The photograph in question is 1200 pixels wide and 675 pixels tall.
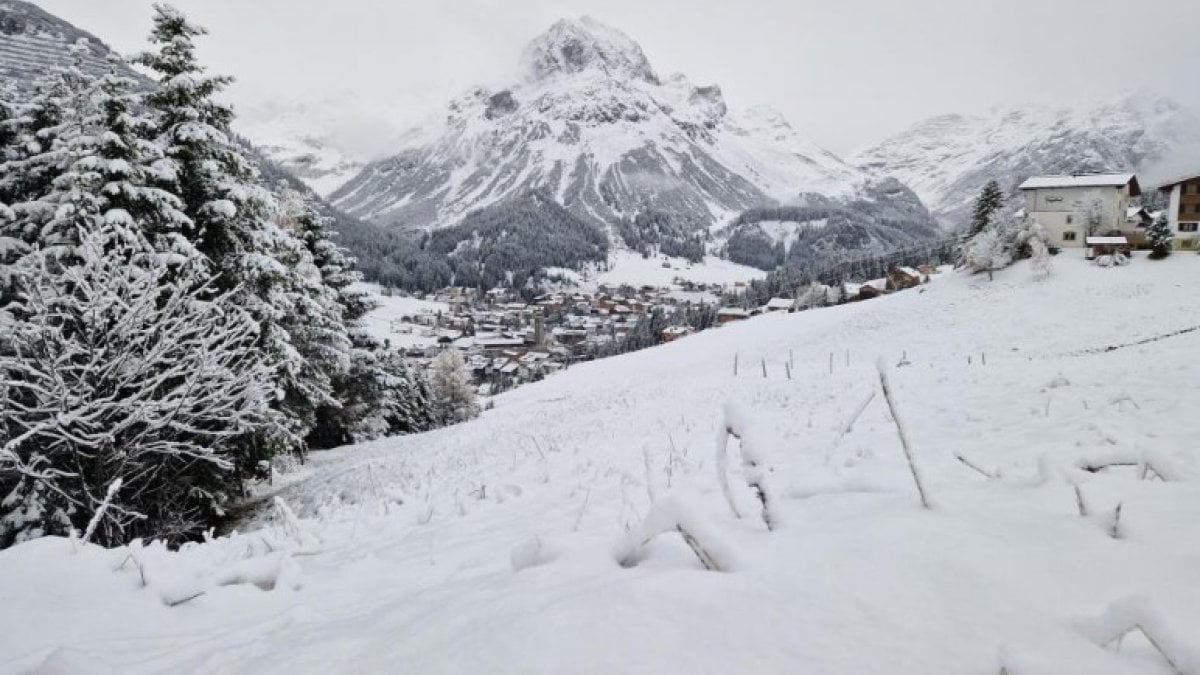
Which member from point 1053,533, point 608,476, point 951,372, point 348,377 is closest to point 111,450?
point 608,476

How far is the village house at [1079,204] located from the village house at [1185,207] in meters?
3.00

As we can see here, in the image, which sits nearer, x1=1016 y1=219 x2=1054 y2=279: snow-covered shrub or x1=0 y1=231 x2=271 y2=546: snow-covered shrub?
x1=0 y1=231 x2=271 y2=546: snow-covered shrub

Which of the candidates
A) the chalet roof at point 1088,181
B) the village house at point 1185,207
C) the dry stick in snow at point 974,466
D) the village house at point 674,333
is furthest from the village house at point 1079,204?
the dry stick in snow at point 974,466

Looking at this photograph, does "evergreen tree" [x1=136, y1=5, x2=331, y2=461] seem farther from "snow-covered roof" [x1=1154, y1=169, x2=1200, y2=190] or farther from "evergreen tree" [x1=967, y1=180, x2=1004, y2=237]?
"snow-covered roof" [x1=1154, y1=169, x2=1200, y2=190]

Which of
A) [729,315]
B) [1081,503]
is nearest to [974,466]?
[1081,503]

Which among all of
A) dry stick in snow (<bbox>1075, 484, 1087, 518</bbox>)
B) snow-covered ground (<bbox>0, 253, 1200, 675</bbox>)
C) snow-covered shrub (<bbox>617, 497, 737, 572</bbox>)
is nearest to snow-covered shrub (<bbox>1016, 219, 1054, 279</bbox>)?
snow-covered ground (<bbox>0, 253, 1200, 675</bbox>)

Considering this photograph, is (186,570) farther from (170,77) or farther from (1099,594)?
(170,77)

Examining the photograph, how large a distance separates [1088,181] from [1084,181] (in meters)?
0.28

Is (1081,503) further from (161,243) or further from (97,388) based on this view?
(161,243)

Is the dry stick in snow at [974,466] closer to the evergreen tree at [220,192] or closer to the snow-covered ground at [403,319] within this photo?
the evergreen tree at [220,192]

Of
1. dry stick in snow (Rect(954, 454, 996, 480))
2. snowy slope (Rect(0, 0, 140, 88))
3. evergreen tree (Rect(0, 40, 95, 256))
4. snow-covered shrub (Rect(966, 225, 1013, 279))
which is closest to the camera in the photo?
dry stick in snow (Rect(954, 454, 996, 480))

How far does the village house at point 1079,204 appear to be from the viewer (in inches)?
1801

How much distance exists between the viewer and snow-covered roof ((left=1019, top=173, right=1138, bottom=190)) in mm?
46250

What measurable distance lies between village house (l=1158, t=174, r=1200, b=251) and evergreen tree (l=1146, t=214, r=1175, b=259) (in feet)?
10.8
